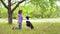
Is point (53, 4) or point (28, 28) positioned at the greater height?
point (53, 4)

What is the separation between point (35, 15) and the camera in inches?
2251

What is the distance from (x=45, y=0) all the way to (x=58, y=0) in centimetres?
173

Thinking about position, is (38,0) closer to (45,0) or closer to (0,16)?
(45,0)

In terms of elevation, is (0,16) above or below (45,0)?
below

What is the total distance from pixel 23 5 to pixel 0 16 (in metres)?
26.4

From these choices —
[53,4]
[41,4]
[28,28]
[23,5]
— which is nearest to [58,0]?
[53,4]

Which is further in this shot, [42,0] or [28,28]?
[42,0]

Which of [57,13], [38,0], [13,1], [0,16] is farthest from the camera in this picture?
[57,13]

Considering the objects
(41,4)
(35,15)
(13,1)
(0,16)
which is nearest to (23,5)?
(13,1)

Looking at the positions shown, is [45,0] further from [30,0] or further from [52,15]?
[52,15]

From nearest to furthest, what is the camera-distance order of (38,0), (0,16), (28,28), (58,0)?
(28,28)
(38,0)
(58,0)
(0,16)

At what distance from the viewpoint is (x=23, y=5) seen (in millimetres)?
27344

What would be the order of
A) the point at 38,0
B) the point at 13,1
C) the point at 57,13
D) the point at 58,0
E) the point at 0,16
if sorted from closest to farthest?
1. the point at 38,0
2. the point at 58,0
3. the point at 13,1
4. the point at 0,16
5. the point at 57,13

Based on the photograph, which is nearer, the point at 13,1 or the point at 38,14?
the point at 13,1
